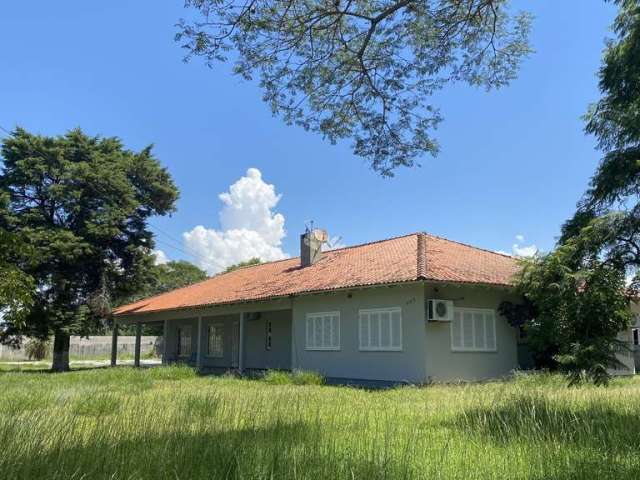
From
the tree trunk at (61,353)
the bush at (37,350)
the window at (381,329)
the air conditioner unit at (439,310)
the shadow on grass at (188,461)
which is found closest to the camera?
the shadow on grass at (188,461)

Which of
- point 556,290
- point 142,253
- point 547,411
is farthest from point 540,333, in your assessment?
point 142,253

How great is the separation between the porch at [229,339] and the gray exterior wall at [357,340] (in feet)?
8.77

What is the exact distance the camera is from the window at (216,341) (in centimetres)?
2761

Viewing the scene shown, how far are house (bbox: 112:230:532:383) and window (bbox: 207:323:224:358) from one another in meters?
3.03

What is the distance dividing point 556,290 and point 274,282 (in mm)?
14375

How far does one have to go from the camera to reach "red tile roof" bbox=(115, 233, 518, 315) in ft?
56.5

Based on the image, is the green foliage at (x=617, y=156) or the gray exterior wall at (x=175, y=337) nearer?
the green foliage at (x=617, y=156)

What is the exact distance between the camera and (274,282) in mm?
22859

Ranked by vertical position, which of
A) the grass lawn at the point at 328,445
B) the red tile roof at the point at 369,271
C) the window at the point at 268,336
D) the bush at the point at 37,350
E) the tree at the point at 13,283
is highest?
the red tile roof at the point at 369,271

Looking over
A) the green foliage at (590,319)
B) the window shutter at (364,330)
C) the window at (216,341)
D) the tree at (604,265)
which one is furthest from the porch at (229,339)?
the green foliage at (590,319)

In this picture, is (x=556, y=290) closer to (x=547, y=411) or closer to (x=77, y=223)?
(x=547, y=411)

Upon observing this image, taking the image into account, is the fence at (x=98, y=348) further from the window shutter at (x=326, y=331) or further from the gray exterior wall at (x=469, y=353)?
the gray exterior wall at (x=469, y=353)

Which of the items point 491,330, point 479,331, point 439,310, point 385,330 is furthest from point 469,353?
point 385,330

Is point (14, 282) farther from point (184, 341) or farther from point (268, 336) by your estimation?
point (184, 341)
